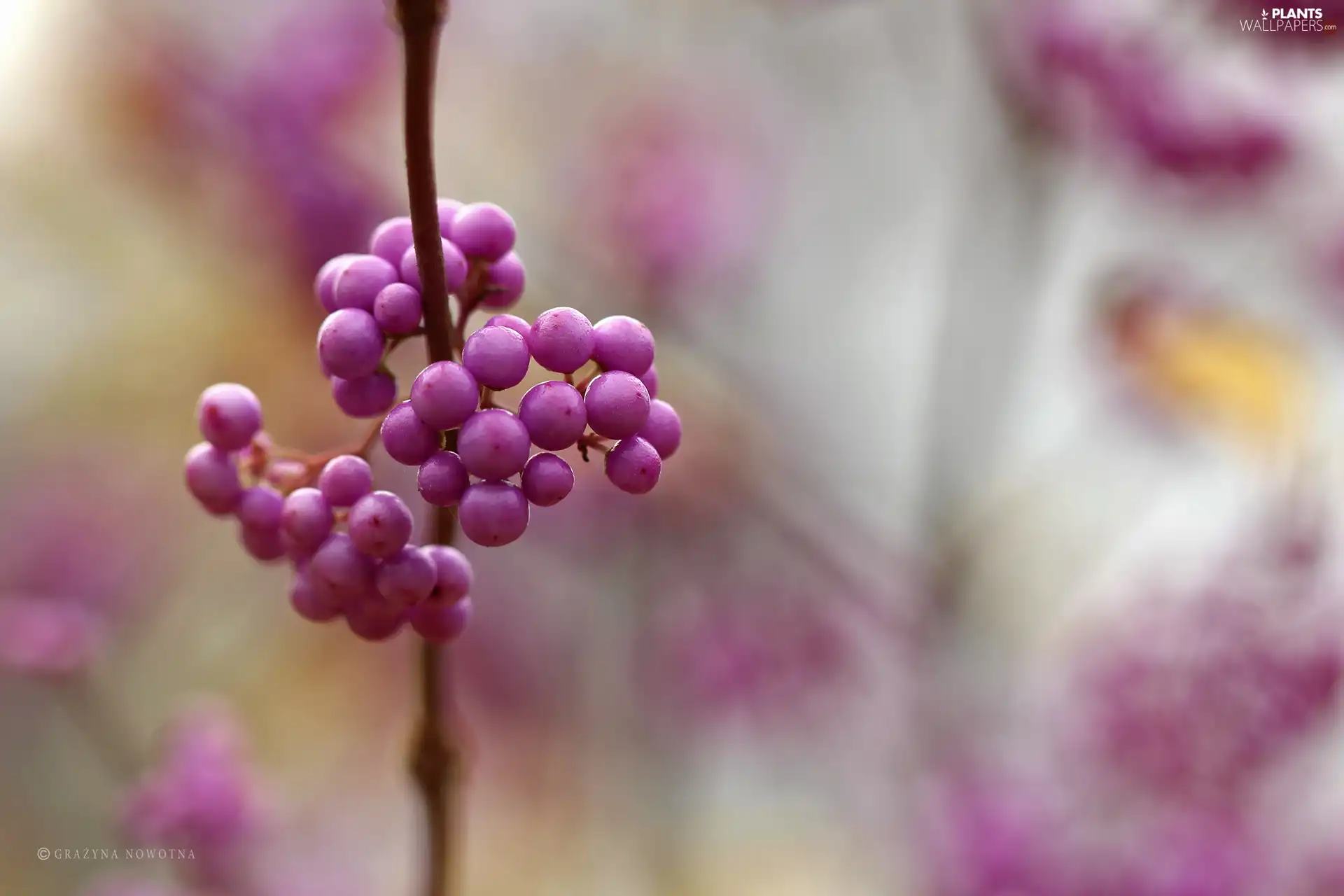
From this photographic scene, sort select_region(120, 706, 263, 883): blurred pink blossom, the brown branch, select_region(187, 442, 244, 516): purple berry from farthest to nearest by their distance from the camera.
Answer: select_region(120, 706, 263, 883): blurred pink blossom
select_region(187, 442, 244, 516): purple berry
the brown branch

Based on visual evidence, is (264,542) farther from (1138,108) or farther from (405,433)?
(1138,108)

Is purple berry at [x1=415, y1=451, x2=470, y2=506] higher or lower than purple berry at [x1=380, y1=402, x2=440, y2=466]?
below

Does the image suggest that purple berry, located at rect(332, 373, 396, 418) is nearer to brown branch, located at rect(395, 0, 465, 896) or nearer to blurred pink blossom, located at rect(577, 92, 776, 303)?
brown branch, located at rect(395, 0, 465, 896)

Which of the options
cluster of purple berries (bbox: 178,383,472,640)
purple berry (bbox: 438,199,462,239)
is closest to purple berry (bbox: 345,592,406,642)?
cluster of purple berries (bbox: 178,383,472,640)

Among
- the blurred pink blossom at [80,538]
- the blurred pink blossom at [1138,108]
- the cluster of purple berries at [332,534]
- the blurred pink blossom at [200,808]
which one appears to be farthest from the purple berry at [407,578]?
the blurred pink blossom at [80,538]

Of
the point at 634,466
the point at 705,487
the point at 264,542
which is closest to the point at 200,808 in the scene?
the point at 264,542

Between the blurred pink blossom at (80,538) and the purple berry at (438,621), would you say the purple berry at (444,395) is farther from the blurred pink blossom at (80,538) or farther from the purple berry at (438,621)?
the blurred pink blossom at (80,538)
